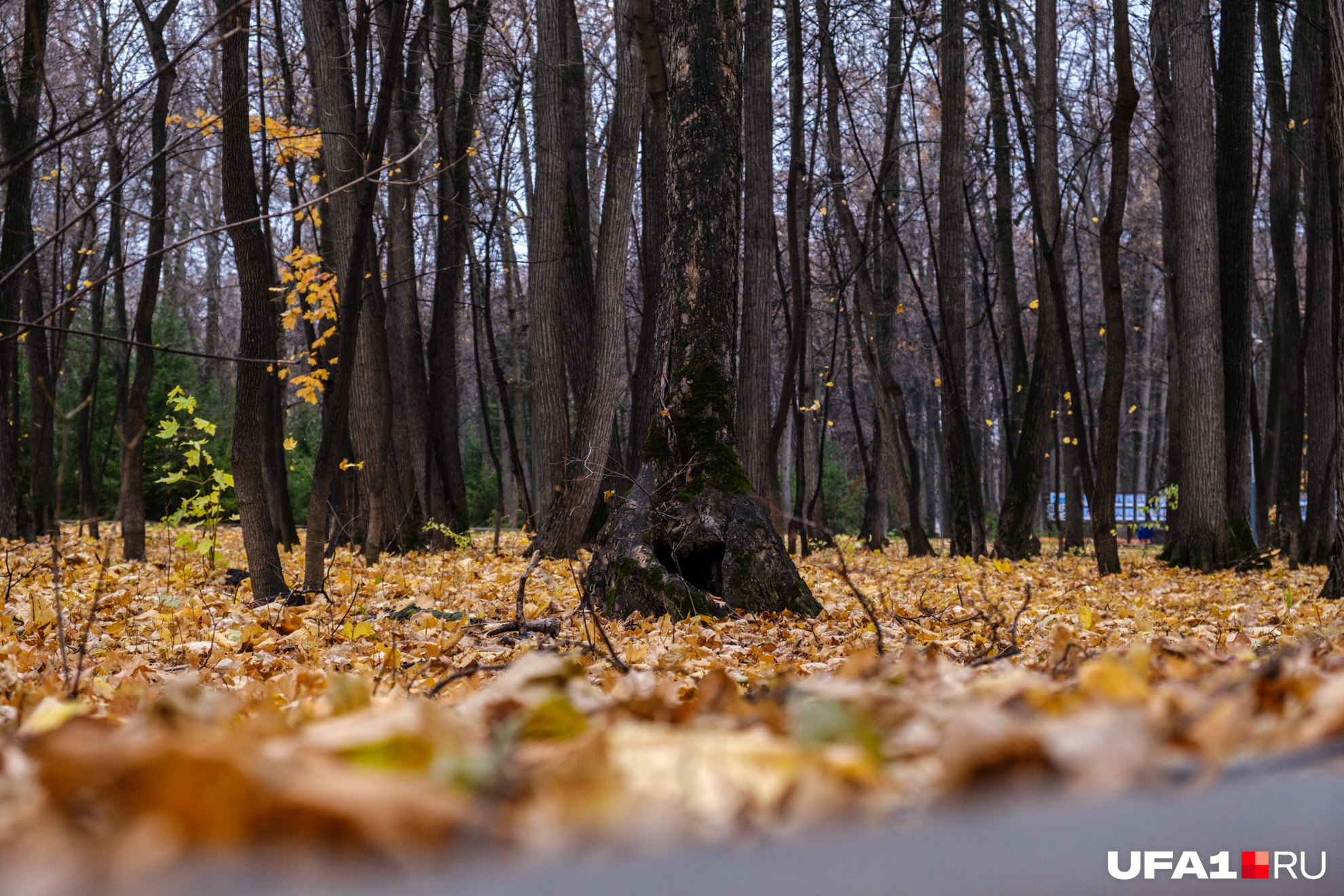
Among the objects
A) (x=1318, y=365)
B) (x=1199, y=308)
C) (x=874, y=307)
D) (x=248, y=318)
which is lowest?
(x=1318, y=365)

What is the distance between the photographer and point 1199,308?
8.75 metres

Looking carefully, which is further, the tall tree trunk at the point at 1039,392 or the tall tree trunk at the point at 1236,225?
the tall tree trunk at the point at 1039,392

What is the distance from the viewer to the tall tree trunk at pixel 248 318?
5297mm

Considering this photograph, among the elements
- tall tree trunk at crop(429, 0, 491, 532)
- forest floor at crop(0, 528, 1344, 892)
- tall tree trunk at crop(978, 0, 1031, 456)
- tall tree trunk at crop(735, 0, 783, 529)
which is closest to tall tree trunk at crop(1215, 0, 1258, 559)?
tall tree trunk at crop(978, 0, 1031, 456)

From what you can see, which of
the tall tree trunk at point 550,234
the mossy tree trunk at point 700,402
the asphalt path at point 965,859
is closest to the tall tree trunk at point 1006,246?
the tall tree trunk at point 550,234

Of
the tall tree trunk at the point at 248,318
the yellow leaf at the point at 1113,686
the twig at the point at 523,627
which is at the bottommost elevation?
the twig at the point at 523,627

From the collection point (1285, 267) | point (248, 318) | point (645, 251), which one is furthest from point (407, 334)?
point (1285, 267)

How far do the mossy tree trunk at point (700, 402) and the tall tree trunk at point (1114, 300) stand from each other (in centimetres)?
352

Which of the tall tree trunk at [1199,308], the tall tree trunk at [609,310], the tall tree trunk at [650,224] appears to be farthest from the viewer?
the tall tree trunk at [1199,308]

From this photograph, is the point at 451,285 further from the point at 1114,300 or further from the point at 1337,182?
the point at 1337,182

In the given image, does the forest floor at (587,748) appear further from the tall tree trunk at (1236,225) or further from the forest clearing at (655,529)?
the tall tree trunk at (1236,225)

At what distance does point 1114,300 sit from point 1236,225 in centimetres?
258

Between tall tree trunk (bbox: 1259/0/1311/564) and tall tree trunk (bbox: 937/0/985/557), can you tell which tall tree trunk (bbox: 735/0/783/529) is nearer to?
tall tree trunk (bbox: 937/0/985/557)

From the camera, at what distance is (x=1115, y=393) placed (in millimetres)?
8148
